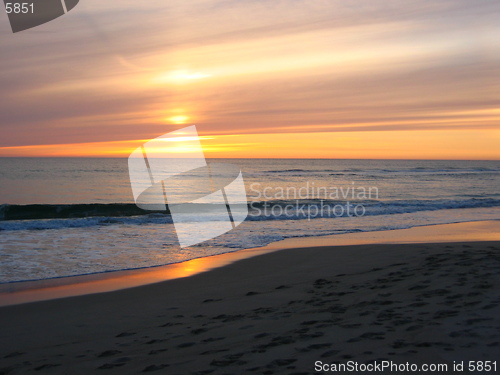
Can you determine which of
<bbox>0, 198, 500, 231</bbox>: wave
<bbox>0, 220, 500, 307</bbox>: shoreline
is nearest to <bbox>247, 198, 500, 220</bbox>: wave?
<bbox>0, 198, 500, 231</bbox>: wave

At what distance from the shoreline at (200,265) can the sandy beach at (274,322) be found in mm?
429

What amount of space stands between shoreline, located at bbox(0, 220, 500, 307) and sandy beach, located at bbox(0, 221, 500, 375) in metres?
0.43

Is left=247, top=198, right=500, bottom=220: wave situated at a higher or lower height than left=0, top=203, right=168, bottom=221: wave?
lower

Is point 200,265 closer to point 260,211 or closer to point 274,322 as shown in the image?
point 274,322

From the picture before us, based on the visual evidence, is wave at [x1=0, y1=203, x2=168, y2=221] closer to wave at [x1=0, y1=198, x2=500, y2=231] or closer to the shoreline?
wave at [x1=0, y1=198, x2=500, y2=231]

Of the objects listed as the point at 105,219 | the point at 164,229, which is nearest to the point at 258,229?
the point at 164,229

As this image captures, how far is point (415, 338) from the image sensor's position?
364 cm

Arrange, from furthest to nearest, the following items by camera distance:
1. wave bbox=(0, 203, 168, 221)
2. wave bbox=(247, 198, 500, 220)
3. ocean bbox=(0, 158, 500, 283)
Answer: wave bbox=(0, 203, 168, 221)
wave bbox=(247, 198, 500, 220)
ocean bbox=(0, 158, 500, 283)

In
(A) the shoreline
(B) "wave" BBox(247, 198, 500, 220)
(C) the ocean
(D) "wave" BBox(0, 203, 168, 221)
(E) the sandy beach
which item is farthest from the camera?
(D) "wave" BBox(0, 203, 168, 221)

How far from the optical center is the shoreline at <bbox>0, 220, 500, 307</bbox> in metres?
6.86

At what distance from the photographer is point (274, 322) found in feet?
14.8

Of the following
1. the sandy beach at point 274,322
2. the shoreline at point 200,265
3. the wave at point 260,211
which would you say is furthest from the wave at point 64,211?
the sandy beach at point 274,322

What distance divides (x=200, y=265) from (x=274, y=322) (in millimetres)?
4565

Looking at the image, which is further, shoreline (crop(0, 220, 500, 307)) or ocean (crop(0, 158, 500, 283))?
ocean (crop(0, 158, 500, 283))
